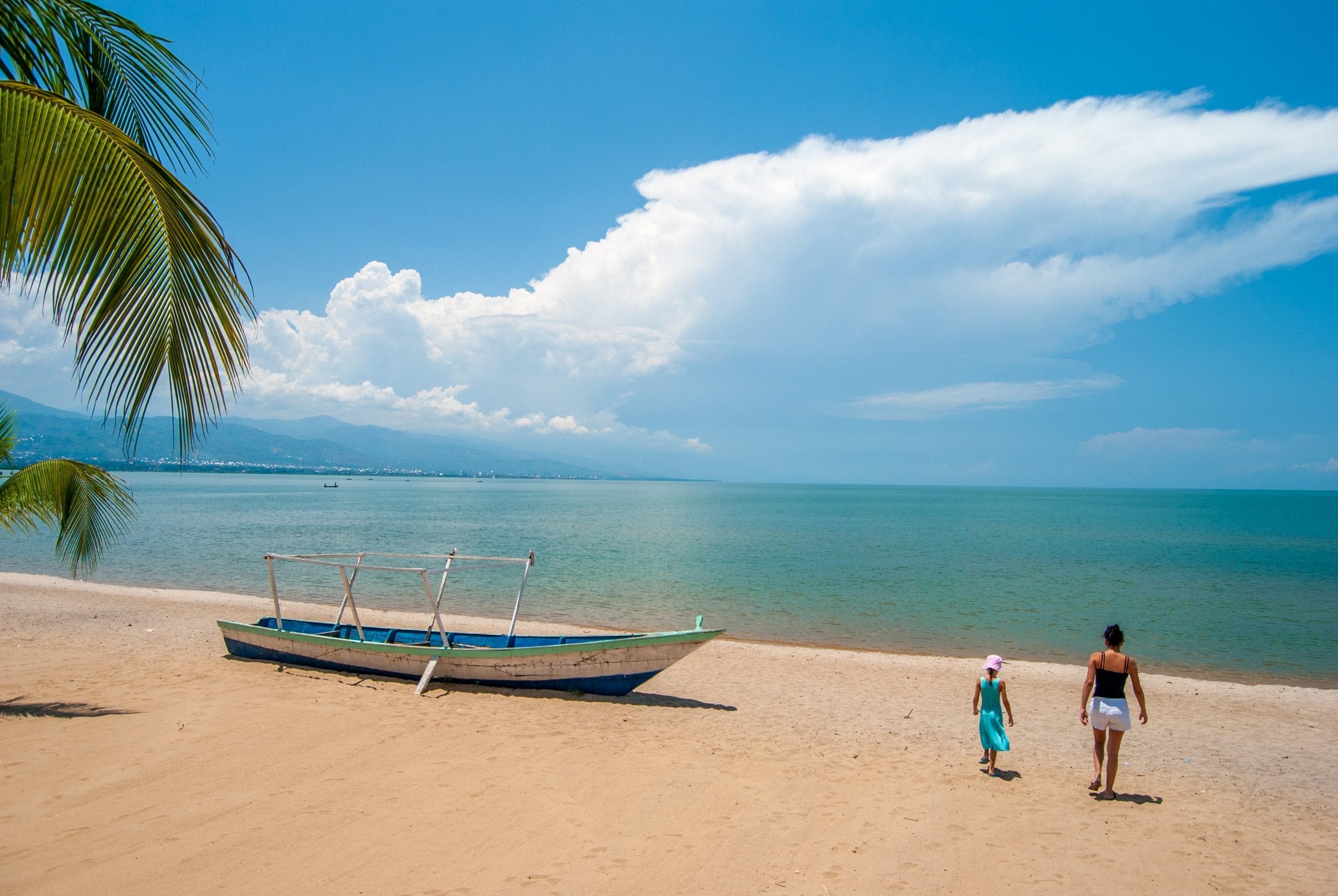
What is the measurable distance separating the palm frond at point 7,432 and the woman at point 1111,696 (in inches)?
515

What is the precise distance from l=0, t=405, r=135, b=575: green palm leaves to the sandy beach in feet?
7.59

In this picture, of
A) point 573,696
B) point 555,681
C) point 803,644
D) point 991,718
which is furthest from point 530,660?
point 803,644

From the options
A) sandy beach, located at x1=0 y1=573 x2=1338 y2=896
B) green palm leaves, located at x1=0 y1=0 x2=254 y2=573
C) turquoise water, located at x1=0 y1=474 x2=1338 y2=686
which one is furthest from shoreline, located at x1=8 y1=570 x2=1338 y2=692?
green palm leaves, located at x1=0 y1=0 x2=254 y2=573

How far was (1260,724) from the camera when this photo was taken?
1143 centimetres

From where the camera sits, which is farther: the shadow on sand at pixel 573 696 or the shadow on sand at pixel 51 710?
the shadow on sand at pixel 573 696

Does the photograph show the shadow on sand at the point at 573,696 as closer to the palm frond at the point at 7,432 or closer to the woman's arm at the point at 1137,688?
the woman's arm at the point at 1137,688

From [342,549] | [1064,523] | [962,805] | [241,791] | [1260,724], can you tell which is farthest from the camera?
[1064,523]

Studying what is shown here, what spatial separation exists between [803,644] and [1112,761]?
34.9 ft

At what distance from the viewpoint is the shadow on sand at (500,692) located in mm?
10883

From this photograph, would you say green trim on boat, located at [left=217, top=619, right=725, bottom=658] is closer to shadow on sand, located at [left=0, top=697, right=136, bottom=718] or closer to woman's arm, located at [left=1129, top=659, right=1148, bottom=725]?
shadow on sand, located at [left=0, top=697, right=136, bottom=718]

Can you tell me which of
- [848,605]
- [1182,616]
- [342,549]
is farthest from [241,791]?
[342,549]

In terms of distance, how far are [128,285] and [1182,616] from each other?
91.9 feet

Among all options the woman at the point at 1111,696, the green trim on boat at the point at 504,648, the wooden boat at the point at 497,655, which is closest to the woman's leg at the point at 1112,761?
the woman at the point at 1111,696

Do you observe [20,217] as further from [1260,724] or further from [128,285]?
→ [1260,724]
